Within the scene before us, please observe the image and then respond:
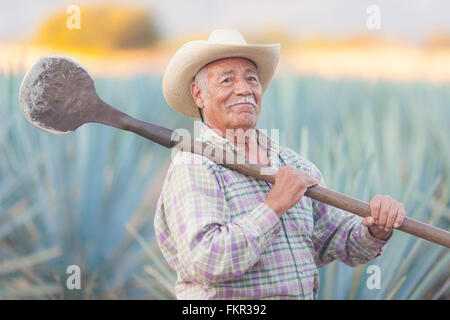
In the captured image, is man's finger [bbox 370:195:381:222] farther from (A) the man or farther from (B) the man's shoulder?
(B) the man's shoulder

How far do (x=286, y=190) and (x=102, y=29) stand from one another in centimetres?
181

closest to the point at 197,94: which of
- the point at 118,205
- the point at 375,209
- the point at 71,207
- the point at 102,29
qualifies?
the point at 375,209

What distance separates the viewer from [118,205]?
284cm

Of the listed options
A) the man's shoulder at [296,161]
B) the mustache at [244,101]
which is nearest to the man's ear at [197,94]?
the mustache at [244,101]

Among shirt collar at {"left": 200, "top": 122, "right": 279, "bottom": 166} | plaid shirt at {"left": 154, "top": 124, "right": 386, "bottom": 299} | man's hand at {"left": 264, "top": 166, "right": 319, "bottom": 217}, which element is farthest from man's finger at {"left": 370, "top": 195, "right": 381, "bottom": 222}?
shirt collar at {"left": 200, "top": 122, "right": 279, "bottom": 166}

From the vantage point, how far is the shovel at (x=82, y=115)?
1.84 m

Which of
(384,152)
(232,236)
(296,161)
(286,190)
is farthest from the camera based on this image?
(384,152)

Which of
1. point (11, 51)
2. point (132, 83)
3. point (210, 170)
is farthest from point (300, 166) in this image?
point (11, 51)

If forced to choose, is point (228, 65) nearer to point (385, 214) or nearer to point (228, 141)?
point (228, 141)

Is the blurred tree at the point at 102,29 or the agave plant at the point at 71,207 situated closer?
the agave plant at the point at 71,207

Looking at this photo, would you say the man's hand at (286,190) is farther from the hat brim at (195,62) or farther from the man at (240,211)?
the hat brim at (195,62)

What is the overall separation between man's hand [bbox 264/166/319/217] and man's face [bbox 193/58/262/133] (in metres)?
0.27

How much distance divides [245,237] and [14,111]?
1711 millimetres

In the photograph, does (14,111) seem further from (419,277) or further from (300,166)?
(419,277)
